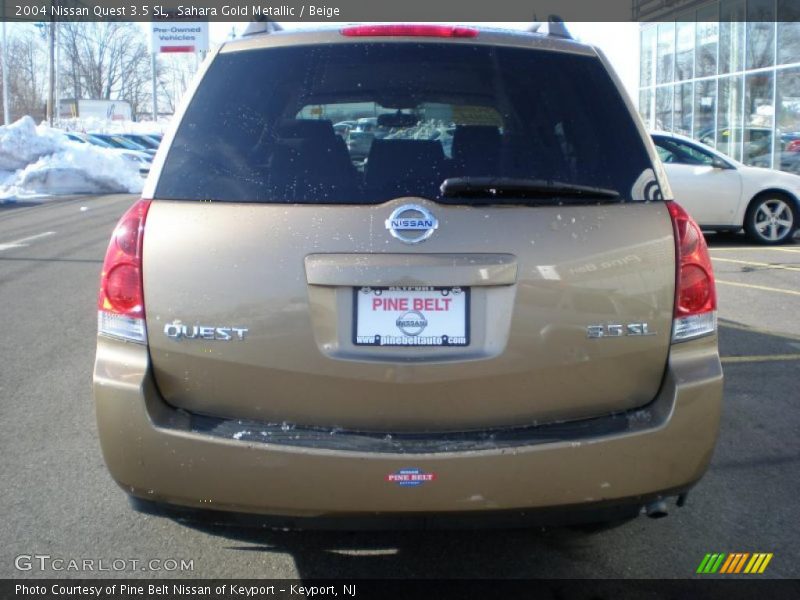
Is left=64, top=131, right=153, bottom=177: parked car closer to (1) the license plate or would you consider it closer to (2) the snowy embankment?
(2) the snowy embankment

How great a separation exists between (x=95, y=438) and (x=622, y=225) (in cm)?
319

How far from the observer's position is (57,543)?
11.7 ft

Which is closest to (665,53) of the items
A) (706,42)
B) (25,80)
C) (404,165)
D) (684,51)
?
(684,51)

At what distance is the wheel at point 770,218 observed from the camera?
1263 cm

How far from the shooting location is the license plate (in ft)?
8.96

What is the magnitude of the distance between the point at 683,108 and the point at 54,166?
62.3 feet

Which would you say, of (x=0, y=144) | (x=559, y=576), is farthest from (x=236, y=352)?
(x=0, y=144)

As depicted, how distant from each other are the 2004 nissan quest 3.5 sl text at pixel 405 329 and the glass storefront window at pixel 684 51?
2342 cm

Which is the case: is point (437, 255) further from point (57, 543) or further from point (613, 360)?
point (57, 543)

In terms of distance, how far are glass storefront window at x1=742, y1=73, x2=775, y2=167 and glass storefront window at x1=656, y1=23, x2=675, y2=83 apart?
16.1 ft

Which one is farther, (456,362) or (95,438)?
(95,438)

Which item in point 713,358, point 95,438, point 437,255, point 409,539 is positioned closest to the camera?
point 437,255

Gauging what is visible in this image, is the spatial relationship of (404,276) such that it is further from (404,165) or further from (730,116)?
(730,116)

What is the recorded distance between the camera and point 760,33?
67.4 feet
